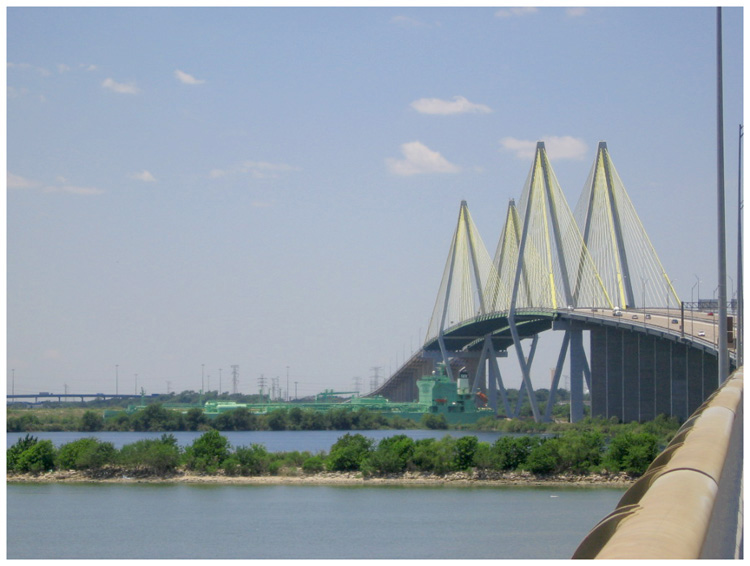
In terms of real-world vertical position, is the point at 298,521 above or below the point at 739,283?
below

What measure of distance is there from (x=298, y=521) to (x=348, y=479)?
919 cm

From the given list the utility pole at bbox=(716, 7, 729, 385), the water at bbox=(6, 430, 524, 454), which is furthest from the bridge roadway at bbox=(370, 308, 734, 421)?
the utility pole at bbox=(716, 7, 729, 385)

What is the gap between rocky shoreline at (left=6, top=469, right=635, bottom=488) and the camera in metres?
33.2

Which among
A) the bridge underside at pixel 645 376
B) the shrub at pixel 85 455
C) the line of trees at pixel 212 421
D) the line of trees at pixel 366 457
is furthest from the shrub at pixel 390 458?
the line of trees at pixel 212 421

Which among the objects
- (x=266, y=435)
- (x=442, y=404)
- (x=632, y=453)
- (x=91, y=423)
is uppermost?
(x=632, y=453)

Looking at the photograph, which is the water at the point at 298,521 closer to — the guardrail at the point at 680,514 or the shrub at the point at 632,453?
the shrub at the point at 632,453

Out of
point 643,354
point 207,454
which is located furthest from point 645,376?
point 207,454

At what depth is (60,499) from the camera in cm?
3105

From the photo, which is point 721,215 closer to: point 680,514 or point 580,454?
point 680,514

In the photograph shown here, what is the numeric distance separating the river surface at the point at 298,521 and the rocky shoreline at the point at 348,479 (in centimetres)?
67

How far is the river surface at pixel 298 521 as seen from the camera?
2130 centimetres

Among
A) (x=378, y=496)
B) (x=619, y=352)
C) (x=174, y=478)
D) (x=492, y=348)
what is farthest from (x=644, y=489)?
(x=492, y=348)

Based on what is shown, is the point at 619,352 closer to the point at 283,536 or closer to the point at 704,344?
the point at 704,344

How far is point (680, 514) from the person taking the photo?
9.30 ft
